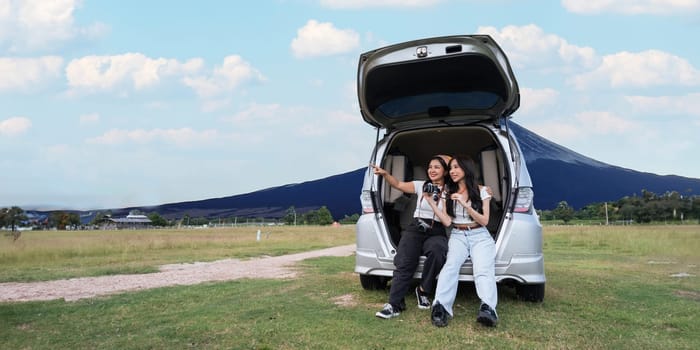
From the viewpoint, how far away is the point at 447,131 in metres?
6.71

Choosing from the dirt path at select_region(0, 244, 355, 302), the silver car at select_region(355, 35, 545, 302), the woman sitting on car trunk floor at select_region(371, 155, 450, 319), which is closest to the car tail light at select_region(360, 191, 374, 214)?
the silver car at select_region(355, 35, 545, 302)

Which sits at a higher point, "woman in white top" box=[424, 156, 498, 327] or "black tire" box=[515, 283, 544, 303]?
"woman in white top" box=[424, 156, 498, 327]

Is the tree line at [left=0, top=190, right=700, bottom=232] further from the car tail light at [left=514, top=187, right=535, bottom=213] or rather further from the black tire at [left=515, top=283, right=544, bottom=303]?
the car tail light at [left=514, top=187, right=535, bottom=213]

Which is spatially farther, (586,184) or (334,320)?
(586,184)

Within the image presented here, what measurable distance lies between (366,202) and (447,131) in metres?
1.55

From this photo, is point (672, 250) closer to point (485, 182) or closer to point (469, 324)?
point (485, 182)

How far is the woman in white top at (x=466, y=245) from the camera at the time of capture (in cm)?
477

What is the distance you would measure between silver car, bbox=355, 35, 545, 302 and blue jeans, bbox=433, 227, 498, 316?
14cm

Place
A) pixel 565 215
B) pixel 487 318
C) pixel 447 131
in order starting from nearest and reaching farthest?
pixel 487 318 < pixel 447 131 < pixel 565 215

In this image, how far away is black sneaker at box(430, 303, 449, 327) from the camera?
4609mm

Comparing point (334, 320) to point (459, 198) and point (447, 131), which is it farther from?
point (447, 131)

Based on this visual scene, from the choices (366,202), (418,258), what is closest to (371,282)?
(366,202)

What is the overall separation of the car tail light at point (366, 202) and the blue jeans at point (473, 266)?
1.01 m

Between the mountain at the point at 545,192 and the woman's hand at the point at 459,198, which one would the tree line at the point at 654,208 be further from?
the woman's hand at the point at 459,198
